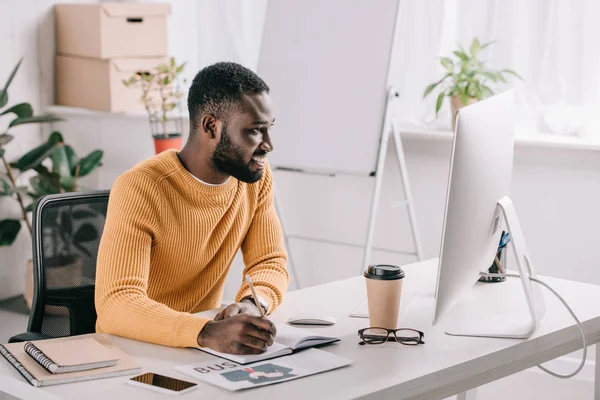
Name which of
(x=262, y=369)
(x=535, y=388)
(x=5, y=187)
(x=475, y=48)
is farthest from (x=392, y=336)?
(x=5, y=187)

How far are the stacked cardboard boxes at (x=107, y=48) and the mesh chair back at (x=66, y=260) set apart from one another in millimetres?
2052

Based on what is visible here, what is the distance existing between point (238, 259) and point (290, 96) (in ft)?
3.07

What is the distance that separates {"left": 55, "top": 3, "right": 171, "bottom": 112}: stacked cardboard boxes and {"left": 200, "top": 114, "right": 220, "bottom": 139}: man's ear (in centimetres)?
223

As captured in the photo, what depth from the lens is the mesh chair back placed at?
203cm

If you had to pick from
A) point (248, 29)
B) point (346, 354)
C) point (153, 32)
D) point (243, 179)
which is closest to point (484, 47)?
point (248, 29)

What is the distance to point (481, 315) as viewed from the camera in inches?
73.3

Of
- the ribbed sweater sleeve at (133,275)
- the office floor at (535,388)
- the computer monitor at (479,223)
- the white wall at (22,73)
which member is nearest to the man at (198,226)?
the ribbed sweater sleeve at (133,275)

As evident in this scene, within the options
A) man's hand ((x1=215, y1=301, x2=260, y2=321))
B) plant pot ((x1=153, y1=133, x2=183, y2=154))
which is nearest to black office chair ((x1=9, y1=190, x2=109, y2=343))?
man's hand ((x1=215, y1=301, x2=260, y2=321))

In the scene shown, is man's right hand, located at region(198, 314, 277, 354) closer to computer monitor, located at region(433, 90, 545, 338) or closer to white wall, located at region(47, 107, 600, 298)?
computer monitor, located at region(433, 90, 545, 338)

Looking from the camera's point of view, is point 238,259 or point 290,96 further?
point 238,259

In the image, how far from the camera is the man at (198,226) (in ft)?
5.64

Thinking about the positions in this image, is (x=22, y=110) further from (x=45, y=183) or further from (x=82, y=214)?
(x=82, y=214)

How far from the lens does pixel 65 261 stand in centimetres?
208

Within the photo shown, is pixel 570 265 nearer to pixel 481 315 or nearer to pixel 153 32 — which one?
pixel 481 315
